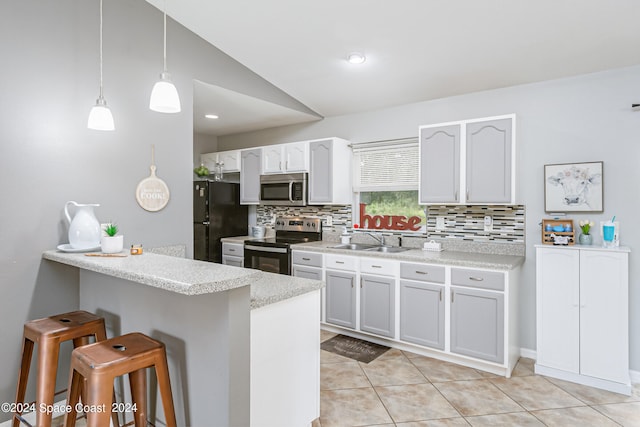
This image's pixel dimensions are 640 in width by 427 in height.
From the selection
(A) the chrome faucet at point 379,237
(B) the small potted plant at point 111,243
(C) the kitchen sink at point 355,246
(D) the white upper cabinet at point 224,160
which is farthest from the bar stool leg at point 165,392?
(D) the white upper cabinet at point 224,160

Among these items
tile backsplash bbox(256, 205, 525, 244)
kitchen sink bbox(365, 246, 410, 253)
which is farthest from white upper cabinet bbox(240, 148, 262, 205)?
tile backsplash bbox(256, 205, 525, 244)

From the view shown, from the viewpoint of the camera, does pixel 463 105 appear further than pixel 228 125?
No

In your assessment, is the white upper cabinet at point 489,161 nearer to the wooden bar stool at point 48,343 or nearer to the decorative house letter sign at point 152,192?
the decorative house letter sign at point 152,192

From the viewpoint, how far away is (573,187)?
3035 mm

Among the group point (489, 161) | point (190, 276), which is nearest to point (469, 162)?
point (489, 161)

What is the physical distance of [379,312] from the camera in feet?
11.5

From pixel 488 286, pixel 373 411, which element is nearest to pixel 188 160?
pixel 373 411

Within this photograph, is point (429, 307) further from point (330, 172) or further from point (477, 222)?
point (330, 172)

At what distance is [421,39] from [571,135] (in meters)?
1.49

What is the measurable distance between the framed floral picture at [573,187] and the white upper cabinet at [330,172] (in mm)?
1984

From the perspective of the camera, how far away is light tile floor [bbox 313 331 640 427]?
2340 mm

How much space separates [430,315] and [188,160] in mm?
2469

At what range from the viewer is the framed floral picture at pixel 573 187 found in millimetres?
2953

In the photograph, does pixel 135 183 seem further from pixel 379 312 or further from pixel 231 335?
pixel 379 312
